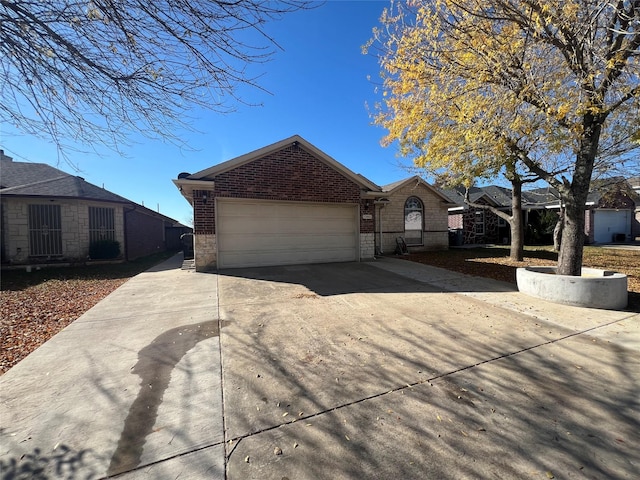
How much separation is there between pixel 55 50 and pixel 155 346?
373cm

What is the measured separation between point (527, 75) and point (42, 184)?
1674cm

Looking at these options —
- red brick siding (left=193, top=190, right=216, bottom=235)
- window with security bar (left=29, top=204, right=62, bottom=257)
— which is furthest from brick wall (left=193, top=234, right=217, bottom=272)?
window with security bar (left=29, top=204, right=62, bottom=257)

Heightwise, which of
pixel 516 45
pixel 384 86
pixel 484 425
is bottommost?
pixel 484 425

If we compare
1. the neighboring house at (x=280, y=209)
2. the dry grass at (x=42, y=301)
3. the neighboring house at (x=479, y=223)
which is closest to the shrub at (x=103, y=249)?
the dry grass at (x=42, y=301)

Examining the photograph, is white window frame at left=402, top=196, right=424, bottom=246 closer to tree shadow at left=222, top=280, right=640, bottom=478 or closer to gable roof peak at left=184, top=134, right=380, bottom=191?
gable roof peak at left=184, top=134, right=380, bottom=191

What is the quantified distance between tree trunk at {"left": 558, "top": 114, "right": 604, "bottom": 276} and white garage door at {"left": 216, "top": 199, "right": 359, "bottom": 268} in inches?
251

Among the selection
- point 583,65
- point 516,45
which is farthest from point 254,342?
point 583,65

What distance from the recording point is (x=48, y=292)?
6.89m

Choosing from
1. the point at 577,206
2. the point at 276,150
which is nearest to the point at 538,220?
the point at 577,206

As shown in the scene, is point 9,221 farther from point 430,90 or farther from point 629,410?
point 629,410

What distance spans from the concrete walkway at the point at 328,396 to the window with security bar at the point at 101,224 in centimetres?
962

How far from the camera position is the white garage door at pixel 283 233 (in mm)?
8984

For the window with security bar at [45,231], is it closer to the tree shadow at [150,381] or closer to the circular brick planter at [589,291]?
the tree shadow at [150,381]

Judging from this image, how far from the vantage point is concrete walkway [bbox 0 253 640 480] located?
5.88 ft
